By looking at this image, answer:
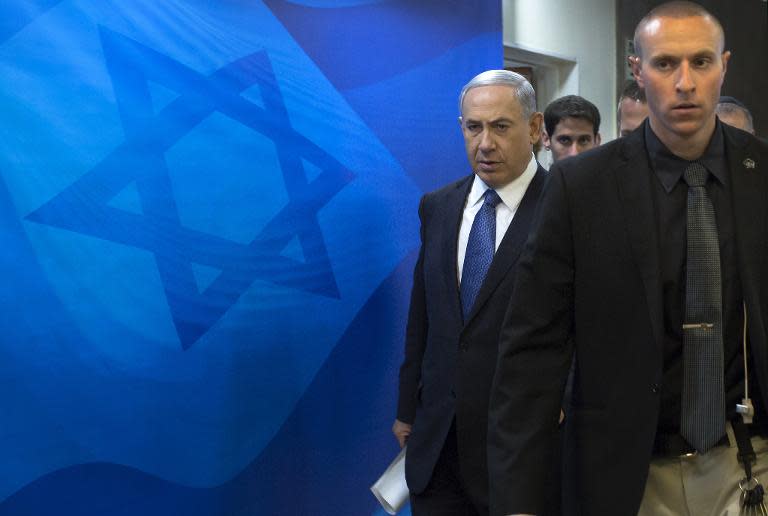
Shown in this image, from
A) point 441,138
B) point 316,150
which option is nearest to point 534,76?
point 441,138

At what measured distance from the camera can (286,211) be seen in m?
3.60

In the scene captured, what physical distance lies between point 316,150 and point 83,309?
111 cm

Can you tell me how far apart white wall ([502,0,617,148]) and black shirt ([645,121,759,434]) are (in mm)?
3509

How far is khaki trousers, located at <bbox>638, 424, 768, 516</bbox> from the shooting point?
213 centimetres

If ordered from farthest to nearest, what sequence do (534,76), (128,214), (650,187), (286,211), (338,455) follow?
(534,76) → (338,455) → (286,211) → (128,214) → (650,187)

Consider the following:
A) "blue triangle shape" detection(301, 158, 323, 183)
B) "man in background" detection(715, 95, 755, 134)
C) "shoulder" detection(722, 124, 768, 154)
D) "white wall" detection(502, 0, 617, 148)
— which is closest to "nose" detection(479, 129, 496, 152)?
"blue triangle shape" detection(301, 158, 323, 183)

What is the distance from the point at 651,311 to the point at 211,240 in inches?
64.4

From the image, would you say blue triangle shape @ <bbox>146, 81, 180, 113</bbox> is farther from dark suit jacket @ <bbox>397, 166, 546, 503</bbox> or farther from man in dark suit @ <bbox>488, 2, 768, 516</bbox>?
man in dark suit @ <bbox>488, 2, 768, 516</bbox>

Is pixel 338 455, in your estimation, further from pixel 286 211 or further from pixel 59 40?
pixel 59 40

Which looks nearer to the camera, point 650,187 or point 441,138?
point 650,187

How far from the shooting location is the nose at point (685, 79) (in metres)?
2.09

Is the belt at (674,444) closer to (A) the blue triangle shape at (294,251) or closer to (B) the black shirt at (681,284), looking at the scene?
(B) the black shirt at (681,284)

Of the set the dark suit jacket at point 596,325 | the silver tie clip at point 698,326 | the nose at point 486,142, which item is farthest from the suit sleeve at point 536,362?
the nose at point 486,142

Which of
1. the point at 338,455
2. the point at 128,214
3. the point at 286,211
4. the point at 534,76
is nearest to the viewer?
the point at 128,214
